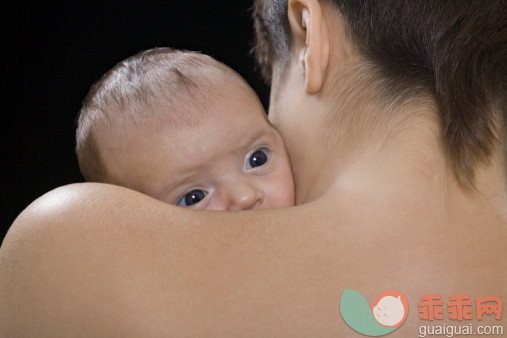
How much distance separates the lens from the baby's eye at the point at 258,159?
1.62 meters

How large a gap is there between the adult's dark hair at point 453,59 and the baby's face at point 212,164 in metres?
0.40

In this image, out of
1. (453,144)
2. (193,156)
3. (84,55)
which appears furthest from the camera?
(84,55)

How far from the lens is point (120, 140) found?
162 cm

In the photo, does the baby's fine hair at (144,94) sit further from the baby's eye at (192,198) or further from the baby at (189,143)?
the baby's eye at (192,198)

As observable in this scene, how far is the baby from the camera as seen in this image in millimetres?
1569

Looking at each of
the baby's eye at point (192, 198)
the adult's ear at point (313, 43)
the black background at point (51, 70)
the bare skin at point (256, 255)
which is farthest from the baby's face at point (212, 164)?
the black background at point (51, 70)

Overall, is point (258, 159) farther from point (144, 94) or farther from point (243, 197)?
point (144, 94)

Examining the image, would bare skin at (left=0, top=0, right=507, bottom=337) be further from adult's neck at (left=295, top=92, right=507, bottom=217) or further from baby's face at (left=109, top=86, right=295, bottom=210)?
baby's face at (left=109, top=86, right=295, bottom=210)

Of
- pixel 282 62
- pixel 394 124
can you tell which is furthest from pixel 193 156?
pixel 394 124

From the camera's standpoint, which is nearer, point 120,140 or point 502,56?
point 502,56

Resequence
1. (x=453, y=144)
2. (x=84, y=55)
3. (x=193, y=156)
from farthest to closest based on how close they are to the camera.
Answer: (x=84, y=55)
(x=193, y=156)
(x=453, y=144)

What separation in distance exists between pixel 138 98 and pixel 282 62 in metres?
0.36

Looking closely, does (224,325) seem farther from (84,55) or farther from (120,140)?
(84,55)

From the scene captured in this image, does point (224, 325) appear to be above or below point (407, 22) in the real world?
below
